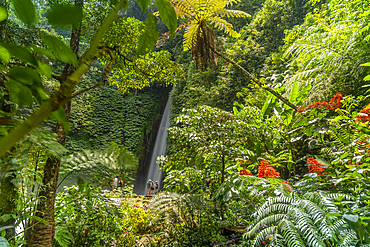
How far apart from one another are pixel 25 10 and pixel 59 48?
0.10ft

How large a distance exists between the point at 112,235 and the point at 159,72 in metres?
1.79

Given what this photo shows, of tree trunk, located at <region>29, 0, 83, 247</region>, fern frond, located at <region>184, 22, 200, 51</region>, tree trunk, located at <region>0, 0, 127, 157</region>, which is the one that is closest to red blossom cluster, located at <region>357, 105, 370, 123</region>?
fern frond, located at <region>184, 22, 200, 51</region>

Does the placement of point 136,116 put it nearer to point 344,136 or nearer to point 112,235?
point 112,235

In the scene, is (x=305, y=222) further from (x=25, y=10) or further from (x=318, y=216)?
(x=25, y=10)

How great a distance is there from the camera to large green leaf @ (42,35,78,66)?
0.38 ft

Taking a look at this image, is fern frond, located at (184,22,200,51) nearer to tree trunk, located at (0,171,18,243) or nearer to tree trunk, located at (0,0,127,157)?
tree trunk, located at (0,171,18,243)

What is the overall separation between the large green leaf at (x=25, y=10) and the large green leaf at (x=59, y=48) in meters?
0.02

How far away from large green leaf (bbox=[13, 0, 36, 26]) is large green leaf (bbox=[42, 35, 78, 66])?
2cm

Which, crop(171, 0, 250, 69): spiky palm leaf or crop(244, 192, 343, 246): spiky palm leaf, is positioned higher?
crop(171, 0, 250, 69): spiky palm leaf

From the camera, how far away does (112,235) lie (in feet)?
5.43

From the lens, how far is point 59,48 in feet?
0.40

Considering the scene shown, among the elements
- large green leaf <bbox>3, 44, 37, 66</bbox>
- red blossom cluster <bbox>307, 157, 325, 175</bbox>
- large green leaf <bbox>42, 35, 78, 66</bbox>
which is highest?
red blossom cluster <bbox>307, 157, 325, 175</bbox>

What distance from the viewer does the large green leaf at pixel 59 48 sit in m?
0.12

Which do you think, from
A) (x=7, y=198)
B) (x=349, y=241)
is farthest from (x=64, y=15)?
(x=7, y=198)
